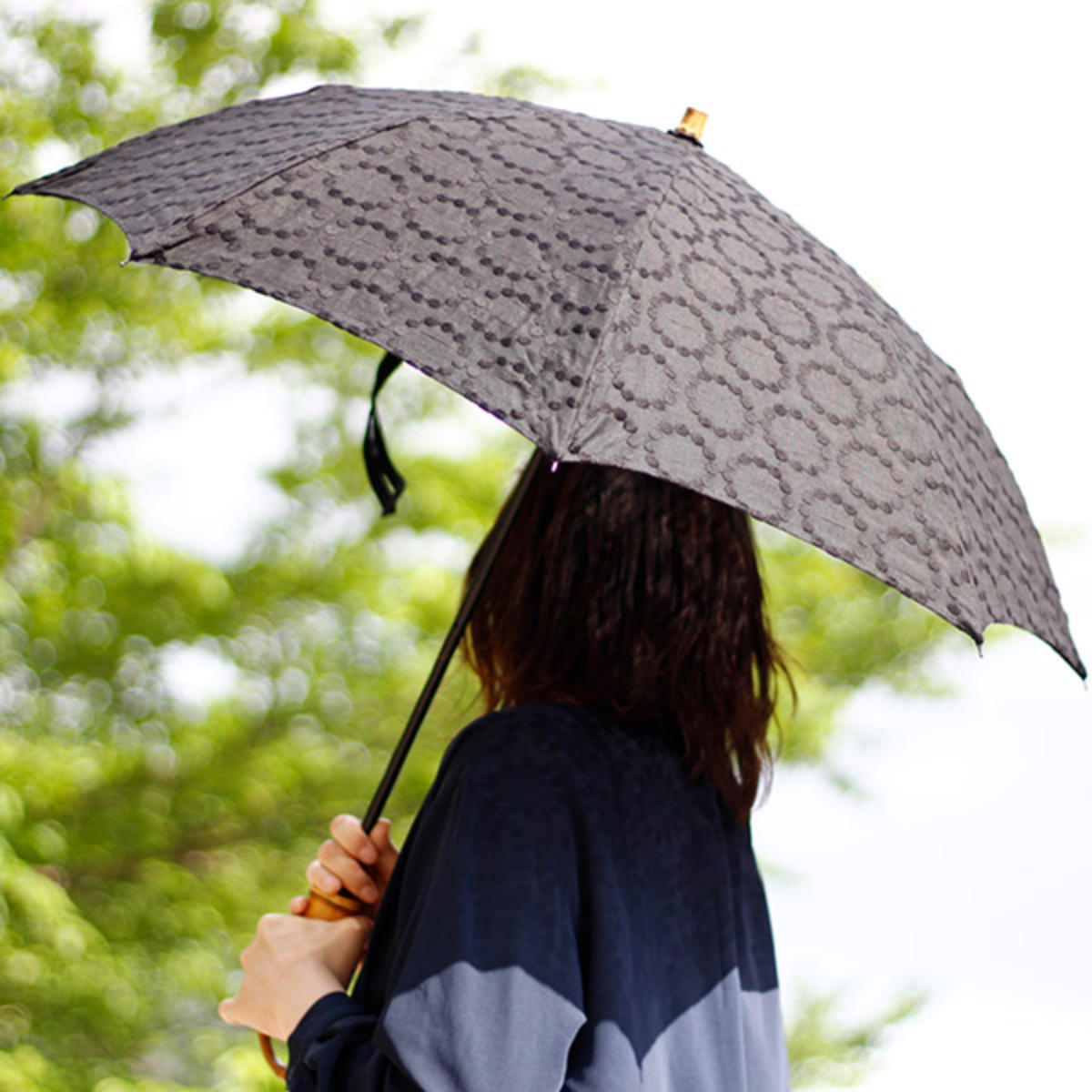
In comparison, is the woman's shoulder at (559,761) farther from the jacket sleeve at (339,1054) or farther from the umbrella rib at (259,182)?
the umbrella rib at (259,182)

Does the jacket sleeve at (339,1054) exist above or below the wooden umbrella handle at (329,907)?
below

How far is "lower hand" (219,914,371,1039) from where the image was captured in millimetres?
1209

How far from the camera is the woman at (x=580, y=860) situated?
1.01 metres

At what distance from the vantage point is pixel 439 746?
489 centimetres

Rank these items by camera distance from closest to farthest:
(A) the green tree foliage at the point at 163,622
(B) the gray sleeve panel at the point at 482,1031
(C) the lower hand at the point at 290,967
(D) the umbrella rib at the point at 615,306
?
(D) the umbrella rib at the point at 615,306
(B) the gray sleeve panel at the point at 482,1031
(C) the lower hand at the point at 290,967
(A) the green tree foliage at the point at 163,622

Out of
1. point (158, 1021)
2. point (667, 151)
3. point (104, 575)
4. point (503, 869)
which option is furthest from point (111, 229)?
point (503, 869)

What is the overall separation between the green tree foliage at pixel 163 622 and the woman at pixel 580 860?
1927 millimetres

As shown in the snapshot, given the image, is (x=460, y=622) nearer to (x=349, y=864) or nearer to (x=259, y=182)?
(x=349, y=864)

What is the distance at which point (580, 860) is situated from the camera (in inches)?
43.4

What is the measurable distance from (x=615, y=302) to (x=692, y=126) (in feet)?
1.50

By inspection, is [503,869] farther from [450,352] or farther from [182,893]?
[182,893]

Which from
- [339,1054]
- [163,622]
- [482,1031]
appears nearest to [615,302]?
[482,1031]

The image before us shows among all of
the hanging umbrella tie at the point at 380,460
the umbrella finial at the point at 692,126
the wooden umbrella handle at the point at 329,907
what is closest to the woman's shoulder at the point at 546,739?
the wooden umbrella handle at the point at 329,907

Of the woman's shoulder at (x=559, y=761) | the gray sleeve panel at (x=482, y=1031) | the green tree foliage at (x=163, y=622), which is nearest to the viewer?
the gray sleeve panel at (x=482, y=1031)
